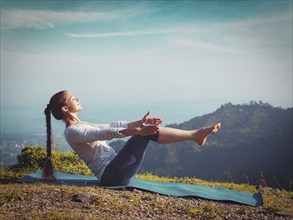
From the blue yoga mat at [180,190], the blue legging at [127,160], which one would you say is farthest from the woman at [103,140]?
the blue yoga mat at [180,190]

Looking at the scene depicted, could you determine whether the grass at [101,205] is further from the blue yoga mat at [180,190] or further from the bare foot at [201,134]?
the bare foot at [201,134]

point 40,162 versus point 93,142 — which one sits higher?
point 93,142

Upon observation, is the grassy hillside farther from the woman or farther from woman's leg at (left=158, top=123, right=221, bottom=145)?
woman's leg at (left=158, top=123, right=221, bottom=145)

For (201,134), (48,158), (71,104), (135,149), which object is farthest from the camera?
(48,158)

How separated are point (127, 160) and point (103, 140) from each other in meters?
0.60

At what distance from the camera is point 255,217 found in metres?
5.24

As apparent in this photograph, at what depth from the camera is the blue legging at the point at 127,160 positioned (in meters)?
5.87

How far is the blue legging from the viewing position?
19.3 feet

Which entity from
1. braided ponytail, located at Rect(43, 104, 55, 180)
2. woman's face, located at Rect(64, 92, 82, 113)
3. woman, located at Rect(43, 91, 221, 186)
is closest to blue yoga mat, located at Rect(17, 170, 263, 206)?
braided ponytail, located at Rect(43, 104, 55, 180)

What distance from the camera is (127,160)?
593 cm

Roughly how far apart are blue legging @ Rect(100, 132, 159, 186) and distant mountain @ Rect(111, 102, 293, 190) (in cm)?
7090

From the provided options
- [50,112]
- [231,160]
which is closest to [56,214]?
[50,112]

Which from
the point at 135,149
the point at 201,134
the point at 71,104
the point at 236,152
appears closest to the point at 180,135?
the point at 201,134

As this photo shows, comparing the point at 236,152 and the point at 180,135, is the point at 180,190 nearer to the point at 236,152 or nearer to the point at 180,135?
the point at 180,135
